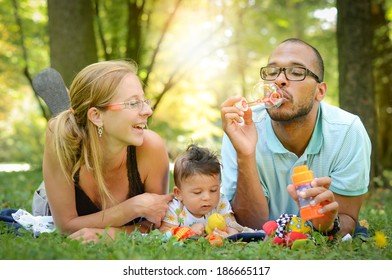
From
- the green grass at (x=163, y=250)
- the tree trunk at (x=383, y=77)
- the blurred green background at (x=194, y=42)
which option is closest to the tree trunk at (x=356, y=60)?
the blurred green background at (x=194, y=42)

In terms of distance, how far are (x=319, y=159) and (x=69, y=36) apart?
15.5 ft

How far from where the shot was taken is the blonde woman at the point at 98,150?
3605 mm

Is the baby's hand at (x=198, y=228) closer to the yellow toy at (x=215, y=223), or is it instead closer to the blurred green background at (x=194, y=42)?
the yellow toy at (x=215, y=223)

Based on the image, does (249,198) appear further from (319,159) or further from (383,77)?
(383,77)

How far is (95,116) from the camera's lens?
3.65m

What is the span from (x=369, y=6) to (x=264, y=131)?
12.6 ft

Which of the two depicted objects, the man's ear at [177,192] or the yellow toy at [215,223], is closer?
the yellow toy at [215,223]

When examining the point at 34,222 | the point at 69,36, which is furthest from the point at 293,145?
the point at 69,36

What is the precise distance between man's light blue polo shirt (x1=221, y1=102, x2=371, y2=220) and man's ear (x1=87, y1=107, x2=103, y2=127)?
3.53 ft

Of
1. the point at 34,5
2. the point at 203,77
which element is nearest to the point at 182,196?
the point at 34,5

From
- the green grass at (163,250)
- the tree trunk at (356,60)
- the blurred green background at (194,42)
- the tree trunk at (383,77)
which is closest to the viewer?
the green grass at (163,250)

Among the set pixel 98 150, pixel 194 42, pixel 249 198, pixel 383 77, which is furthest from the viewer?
pixel 194 42

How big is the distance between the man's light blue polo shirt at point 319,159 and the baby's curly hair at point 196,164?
0.37 m

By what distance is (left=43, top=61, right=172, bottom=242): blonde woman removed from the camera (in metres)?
3.61
